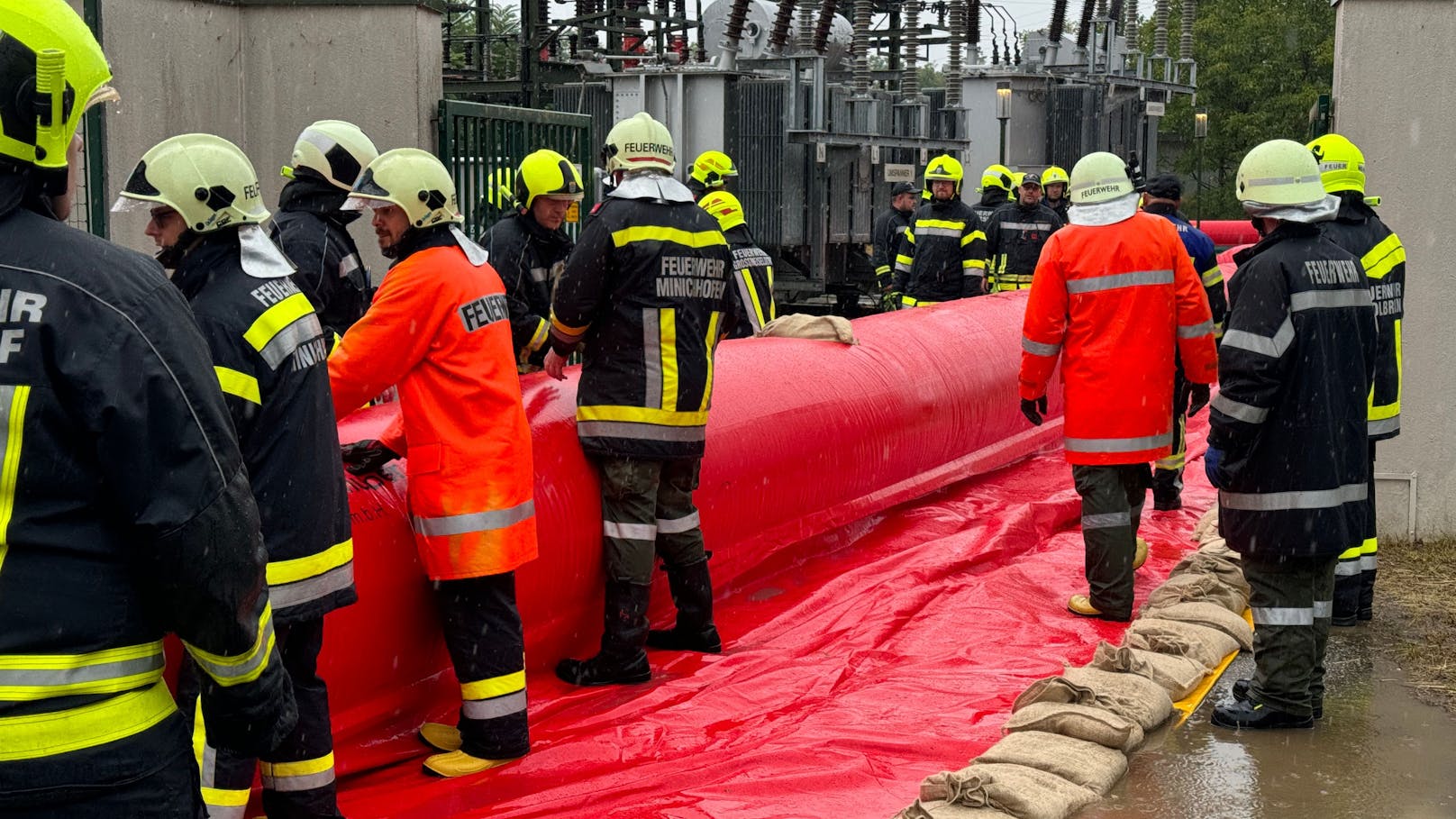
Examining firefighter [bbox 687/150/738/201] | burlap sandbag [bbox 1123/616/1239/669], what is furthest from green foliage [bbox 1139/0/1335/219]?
burlap sandbag [bbox 1123/616/1239/669]

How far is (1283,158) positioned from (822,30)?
14291mm

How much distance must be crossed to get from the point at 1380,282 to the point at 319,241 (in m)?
4.24

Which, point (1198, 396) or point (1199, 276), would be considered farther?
point (1199, 276)

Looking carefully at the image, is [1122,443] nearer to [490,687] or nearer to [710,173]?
[490,687]

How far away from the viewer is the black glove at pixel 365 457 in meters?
4.60

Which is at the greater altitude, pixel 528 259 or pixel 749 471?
pixel 528 259

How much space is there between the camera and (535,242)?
634cm

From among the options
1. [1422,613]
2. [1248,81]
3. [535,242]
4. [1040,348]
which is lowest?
[1422,613]

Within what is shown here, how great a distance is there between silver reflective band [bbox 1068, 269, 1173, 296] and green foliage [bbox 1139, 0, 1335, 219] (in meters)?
35.2

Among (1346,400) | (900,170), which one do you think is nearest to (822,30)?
(900,170)

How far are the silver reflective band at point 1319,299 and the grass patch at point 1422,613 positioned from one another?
4.97ft

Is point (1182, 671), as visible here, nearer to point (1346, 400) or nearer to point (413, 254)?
point (1346, 400)

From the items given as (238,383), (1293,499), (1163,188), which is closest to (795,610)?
(1293,499)

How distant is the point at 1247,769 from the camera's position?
461 centimetres
